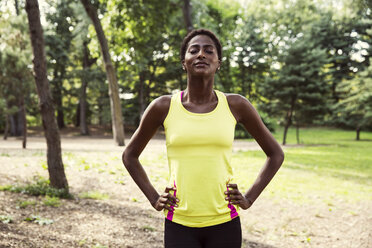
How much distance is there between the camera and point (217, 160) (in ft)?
6.10

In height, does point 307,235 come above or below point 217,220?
below

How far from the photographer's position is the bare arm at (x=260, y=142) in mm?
1968

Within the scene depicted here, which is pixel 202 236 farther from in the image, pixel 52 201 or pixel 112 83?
pixel 112 83

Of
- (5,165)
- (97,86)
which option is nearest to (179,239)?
(5,165)

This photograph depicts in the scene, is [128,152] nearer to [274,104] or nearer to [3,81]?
[3,81]

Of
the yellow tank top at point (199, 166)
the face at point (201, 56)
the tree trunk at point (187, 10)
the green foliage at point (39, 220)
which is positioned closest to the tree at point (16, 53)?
the tree trunk at point (187, 10)

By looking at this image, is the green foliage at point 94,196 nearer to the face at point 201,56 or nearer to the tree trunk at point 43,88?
the tree trunk at point 43,88

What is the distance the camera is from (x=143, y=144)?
6.96ft

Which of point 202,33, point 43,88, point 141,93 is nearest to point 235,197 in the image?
point 202,33

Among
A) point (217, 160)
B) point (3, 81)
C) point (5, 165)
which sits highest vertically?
point (3, 81)

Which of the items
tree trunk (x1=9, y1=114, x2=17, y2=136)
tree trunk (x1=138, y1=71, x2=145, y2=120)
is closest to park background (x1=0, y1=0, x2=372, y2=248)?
tree trunk (x1=9, y1=114, x2=17, y2=136)

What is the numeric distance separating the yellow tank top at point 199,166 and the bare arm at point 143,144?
0.25ft

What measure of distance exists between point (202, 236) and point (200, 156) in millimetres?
454

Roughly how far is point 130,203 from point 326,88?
1816cm
